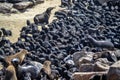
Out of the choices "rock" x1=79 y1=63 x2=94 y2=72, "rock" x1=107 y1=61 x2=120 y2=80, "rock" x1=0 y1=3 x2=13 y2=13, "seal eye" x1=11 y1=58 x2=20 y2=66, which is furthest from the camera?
"rock" x1=0 y1=3 x2=13 y2=13

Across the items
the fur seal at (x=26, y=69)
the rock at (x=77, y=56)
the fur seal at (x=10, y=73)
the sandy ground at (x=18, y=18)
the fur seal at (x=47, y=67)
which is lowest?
the sandy ground at (x=18, y=18)

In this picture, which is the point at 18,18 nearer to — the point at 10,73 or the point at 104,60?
the point at 104,60

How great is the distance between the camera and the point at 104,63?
952cm

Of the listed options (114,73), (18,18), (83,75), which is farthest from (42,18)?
(114,73)

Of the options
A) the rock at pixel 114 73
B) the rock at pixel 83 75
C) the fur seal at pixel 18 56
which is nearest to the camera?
the rock at pixel 114 73

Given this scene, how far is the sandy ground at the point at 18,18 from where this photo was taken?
13.1 meters

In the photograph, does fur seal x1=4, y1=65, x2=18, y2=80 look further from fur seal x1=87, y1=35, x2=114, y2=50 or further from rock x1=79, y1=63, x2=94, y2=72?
fur seal x1=87, y1=35, x2=114, y2=50

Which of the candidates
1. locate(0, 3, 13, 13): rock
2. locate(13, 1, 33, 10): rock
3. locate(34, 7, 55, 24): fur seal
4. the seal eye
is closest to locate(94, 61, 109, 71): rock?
the seal eye

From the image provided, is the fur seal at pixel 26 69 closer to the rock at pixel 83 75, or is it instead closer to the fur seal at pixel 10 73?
the fur seal at pixel 10 73

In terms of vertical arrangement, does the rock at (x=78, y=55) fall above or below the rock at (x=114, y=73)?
below

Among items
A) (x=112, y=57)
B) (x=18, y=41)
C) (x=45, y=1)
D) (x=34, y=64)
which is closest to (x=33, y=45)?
(x=18, y=41)

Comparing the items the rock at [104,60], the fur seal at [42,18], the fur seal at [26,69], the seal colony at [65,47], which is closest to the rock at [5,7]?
the fur seal at [42,18]

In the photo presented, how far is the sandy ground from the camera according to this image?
13.1m

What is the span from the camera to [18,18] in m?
14.3
